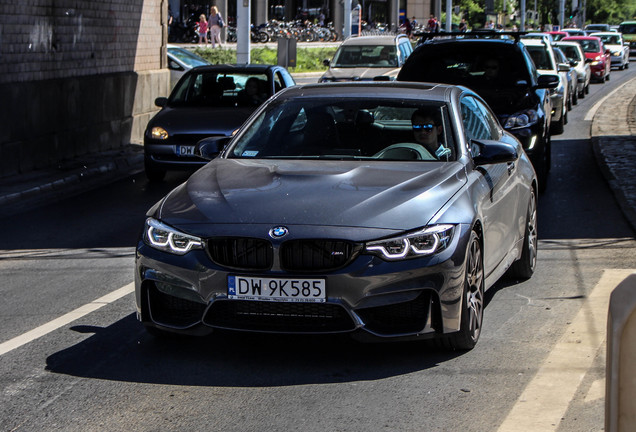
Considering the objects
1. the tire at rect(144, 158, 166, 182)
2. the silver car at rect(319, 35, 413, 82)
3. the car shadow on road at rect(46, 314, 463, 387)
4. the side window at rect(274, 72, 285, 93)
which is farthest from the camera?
the silver car at rect(319, 35, 413, 82)

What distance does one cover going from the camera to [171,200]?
6.11 meters

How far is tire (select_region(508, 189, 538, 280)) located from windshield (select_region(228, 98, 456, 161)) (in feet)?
4.50

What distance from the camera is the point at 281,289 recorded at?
17.8 feet

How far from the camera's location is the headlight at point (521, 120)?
12.4 m

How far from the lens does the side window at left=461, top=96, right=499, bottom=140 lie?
7238 millimetres

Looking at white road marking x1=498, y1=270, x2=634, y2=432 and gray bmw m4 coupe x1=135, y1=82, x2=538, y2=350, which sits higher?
gray bmw m4 coupe x1=135, y1=82, x2=538, y2=350

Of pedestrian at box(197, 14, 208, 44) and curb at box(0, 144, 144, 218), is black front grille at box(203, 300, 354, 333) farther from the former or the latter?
pedestrian at box(197, 14, 208, 44)

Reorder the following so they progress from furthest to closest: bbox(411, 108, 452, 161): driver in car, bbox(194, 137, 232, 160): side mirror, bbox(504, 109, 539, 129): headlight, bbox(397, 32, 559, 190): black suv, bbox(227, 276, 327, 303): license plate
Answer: bbox(397, 32, 559, 190): black suv < bbox(504, 109, 539, 129): headlight < bbox(194, 137, 232, 160): side mirror < bbox(411, 108, 452, 161): driver in car < bbox(227, 276, 327, 303): license plate

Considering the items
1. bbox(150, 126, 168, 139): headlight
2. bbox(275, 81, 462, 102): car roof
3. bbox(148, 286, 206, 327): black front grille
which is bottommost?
bbox(150, 126, 168, 139): headlight

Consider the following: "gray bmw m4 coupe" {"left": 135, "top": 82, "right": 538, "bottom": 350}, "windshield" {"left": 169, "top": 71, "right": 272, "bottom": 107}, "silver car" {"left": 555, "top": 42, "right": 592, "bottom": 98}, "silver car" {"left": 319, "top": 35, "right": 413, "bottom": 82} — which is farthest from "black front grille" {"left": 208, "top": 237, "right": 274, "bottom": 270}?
"silver car" {"left": 555, "top": 42, "right": 592, "bottom": 98}

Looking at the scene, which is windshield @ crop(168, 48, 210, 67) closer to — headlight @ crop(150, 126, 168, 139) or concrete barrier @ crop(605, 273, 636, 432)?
headlight @ crop(150, 126, 168, 139)

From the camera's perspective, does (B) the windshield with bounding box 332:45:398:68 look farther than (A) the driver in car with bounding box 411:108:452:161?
Yes

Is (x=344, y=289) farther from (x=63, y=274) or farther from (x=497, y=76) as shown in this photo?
(x=497, y=76)

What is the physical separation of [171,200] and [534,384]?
87.4 inches
